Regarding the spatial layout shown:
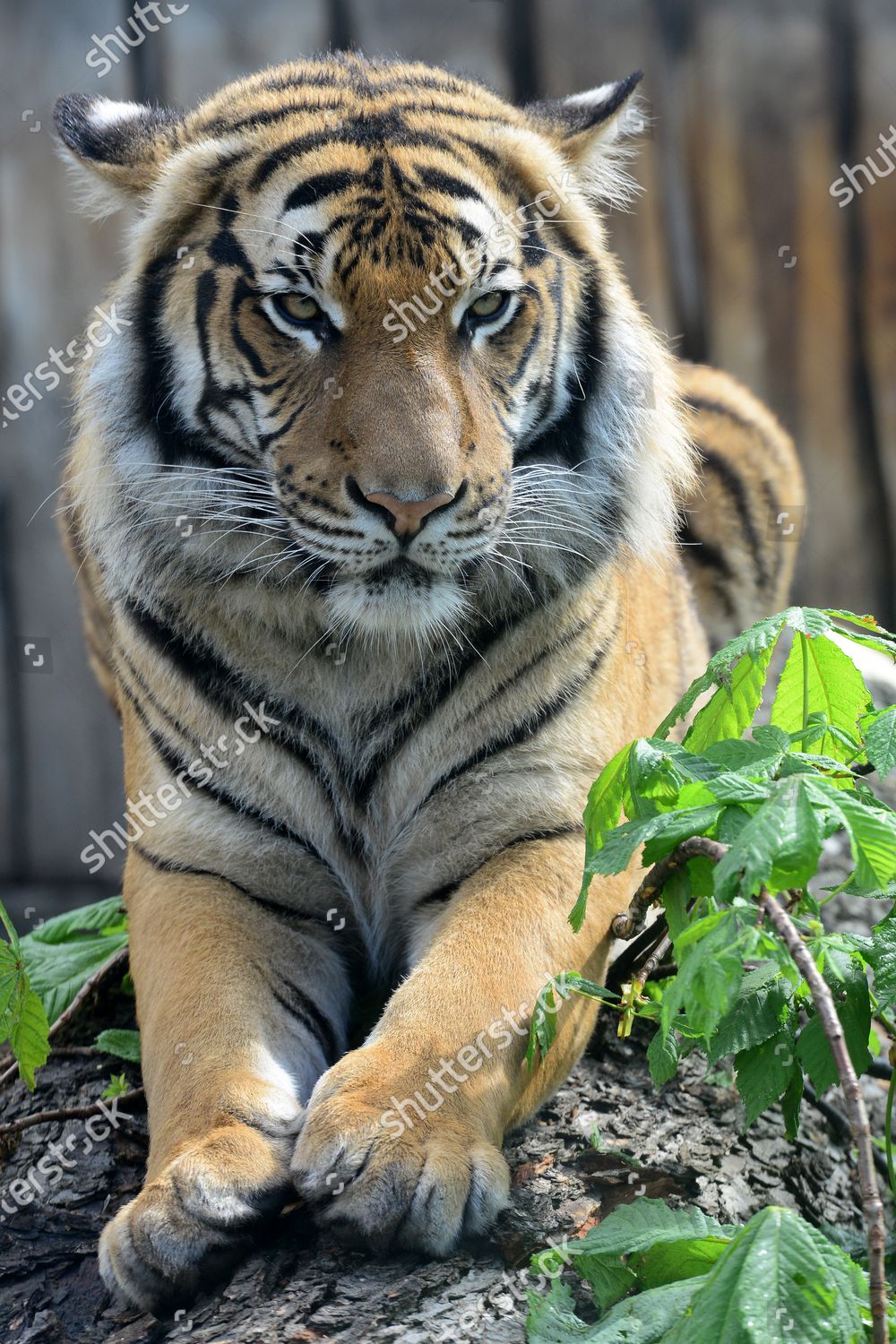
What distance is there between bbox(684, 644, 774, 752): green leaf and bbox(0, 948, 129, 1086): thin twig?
1.19 meters

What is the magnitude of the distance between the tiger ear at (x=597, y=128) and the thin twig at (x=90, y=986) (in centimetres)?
153

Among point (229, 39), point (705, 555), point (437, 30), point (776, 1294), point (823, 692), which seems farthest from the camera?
point (437, 30)

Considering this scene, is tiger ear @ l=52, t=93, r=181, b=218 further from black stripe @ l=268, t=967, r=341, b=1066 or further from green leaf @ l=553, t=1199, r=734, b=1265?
green leaf @ l=553, t=1199, r=734, b=1265

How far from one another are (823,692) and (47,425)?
324 centimetres

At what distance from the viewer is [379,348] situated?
6.18 feet

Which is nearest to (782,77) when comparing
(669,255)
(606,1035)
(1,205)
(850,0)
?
(850,0)

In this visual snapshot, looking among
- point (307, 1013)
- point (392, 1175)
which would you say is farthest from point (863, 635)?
point (307, 1013)

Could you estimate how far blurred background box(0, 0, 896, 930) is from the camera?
4.17m

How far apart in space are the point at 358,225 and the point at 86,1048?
1345mm

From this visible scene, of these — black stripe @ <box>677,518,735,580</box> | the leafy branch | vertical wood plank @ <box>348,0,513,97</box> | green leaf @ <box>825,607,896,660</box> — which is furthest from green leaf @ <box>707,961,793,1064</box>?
vertical wood plank @ <box>348,0,513,97</box>

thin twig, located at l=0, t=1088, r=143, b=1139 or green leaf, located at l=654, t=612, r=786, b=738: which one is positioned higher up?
green leaf, located at l=654, t=612, r=786, b=738

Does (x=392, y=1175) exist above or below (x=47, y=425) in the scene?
below

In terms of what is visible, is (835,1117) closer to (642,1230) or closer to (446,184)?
(642,1230)

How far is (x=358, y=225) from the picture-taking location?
1.93 metres
